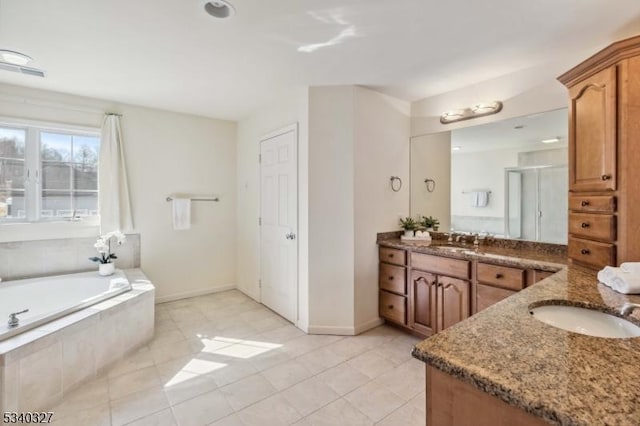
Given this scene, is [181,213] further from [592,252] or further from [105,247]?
[592,252]

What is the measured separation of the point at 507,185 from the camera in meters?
2.75

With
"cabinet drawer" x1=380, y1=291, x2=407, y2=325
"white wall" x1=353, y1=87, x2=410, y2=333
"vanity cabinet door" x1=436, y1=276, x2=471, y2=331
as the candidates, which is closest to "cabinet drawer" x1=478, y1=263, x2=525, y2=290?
"vanity cabinet door" x1=436, y1=276, x2=471, y2=331

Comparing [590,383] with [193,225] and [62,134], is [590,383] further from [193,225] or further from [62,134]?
[62,134]

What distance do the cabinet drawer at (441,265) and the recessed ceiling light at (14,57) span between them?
3.63 m

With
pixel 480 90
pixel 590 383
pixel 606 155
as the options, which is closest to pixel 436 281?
pixel 606 155

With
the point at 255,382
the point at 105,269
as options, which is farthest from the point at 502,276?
the point at 105,269

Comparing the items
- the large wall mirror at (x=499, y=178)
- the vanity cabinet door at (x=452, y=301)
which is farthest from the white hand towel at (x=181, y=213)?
the vanity cabinet door at (x=452, y=301)

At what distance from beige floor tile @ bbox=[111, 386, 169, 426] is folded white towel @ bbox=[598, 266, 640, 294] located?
8.57 feet

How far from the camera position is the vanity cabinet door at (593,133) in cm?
171

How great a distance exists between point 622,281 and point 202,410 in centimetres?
240

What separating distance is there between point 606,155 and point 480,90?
53.3 inches

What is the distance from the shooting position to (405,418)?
1.81 meters

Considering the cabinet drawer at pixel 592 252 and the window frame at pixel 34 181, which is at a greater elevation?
the window frame at pixel 34 181

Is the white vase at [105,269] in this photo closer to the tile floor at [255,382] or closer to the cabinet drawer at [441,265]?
the tile floor at [255,382]
